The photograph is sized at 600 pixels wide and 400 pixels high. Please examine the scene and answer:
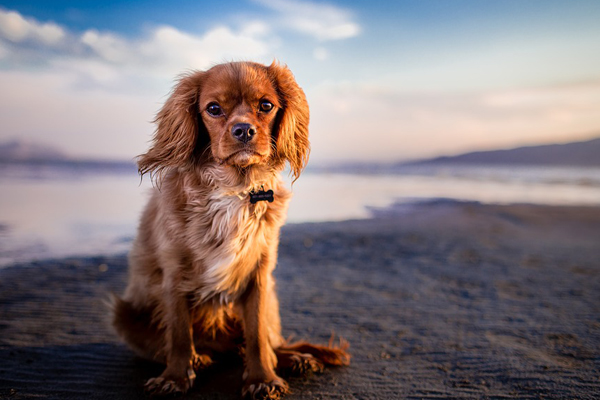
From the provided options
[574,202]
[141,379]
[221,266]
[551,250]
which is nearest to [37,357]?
[141,379]

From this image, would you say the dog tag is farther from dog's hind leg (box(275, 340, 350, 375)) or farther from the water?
dog's hind leg (box(275, 340, 350, 375))

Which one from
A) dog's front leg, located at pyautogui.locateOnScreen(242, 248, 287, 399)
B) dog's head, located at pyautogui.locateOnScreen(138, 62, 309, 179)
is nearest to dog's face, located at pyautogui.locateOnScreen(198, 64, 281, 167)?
dog's head, located at pyautogui.locateOnScreen(138, 62, 309, 179)

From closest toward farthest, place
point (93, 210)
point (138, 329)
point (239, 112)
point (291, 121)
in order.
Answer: point (239, 112) < point (291, 121) < point (138, 329) < point (93, 210)

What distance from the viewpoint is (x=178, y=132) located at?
2.74m

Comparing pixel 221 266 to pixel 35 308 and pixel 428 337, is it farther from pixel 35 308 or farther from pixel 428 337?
pixel 35 308

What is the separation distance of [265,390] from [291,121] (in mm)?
1848

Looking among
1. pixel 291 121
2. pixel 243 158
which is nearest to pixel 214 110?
pixel 243 158

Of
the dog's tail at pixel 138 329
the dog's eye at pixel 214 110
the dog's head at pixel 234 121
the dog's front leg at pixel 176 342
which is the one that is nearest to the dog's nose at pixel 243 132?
the dog's head at pixel 234 121

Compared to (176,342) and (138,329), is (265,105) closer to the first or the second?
(176,342)

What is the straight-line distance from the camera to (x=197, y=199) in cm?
269

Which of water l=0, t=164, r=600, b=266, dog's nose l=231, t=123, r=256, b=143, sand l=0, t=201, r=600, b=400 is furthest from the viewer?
water l=0, t=164, r=600, b=266

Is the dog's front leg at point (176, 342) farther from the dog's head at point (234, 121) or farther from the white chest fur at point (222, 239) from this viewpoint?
the dog's head at point (234, 121)

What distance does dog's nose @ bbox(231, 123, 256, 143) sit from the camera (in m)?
2.43

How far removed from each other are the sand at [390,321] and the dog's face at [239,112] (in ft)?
5.46
